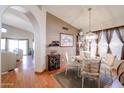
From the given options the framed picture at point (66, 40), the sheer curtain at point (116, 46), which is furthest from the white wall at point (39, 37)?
the sheer curtain at point (116, 46)

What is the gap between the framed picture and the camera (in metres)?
6.16

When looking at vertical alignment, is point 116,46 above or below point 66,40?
below

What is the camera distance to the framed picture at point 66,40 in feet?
20.2

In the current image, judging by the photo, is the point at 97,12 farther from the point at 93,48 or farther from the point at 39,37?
the point at 39,37

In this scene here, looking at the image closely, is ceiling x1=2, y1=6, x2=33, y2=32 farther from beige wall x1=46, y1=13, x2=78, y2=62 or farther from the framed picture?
the framed picture

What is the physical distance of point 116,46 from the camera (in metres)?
4.61

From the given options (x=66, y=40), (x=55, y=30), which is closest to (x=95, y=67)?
(x=55, y=30)

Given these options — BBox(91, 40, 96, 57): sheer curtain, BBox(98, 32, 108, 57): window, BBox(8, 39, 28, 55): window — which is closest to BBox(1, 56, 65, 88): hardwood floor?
BBox(98, 32, 108, 57): window

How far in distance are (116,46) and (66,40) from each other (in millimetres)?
2629

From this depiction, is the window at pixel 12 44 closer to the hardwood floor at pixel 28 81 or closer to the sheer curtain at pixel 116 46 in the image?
the hardwood floor at pixel 28 81

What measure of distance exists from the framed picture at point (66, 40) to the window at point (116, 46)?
239 cm

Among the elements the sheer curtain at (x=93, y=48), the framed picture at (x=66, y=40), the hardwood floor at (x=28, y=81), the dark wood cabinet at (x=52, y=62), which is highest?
the framed picture at (x=66, y=40)

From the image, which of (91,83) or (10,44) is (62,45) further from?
(10,44)
